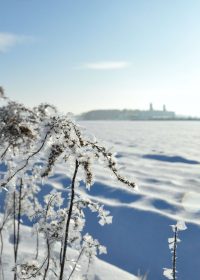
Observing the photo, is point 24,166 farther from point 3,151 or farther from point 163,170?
point 163,170

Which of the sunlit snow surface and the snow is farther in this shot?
the sunlit snow surface

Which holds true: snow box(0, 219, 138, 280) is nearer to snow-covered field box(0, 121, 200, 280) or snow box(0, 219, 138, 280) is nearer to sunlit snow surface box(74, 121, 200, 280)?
snow-covered field box(0, 121, 200, 280)

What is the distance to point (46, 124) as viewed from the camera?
1.30 meters

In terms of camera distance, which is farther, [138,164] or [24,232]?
[138,164]

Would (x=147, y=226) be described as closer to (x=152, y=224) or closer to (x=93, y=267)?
(x=152, y=224)

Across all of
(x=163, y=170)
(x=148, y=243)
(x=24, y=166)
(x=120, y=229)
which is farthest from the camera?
(x=163, y=170)

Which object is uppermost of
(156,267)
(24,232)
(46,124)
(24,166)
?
(46,124)

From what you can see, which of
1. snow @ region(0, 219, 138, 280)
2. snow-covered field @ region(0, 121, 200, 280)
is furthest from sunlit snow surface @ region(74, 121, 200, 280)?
snow @ region(0, 219, 138, 280)

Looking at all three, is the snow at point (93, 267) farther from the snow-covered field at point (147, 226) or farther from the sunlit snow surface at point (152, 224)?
the sunlit snow surface at point (152, 224)

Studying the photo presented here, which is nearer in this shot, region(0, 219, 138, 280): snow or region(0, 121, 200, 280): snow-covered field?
region(0, 219, 138, 280): snow

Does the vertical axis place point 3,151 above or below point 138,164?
above

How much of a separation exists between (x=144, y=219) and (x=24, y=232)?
183cm

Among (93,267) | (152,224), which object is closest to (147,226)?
(152,224)

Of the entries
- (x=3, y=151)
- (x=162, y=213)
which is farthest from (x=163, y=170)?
(x=3, y=151)
